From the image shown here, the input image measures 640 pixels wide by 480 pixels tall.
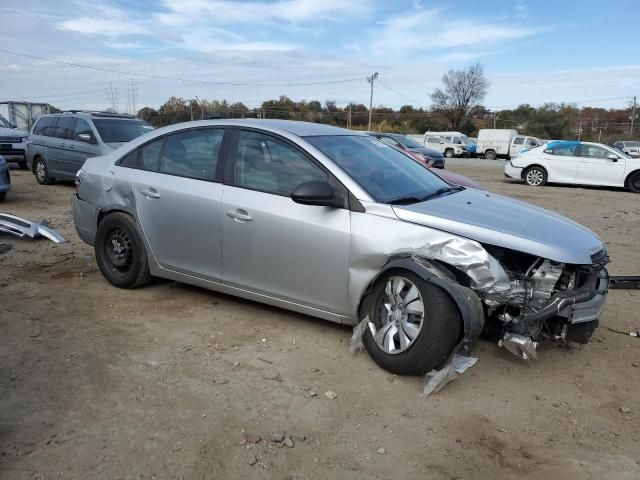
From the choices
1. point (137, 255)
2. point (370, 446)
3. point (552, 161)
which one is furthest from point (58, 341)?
point (552, 161)

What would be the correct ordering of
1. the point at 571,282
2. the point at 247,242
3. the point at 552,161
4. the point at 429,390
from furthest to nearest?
the point at 552,161 < the point at 247,242 < the point at 571,282 < the point at 429,390

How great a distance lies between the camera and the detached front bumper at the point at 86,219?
5.25 metres

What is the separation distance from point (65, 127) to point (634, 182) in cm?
1547

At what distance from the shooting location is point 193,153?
4.65 m

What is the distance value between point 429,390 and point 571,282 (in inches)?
47.2

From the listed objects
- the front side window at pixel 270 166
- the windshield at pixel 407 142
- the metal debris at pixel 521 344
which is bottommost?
the metal debris at pixel 521 344

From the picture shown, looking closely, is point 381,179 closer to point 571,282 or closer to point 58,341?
point 571,282

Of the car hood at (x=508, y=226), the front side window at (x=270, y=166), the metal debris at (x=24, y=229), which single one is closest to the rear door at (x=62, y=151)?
the metal debris at (x=24, y=229)

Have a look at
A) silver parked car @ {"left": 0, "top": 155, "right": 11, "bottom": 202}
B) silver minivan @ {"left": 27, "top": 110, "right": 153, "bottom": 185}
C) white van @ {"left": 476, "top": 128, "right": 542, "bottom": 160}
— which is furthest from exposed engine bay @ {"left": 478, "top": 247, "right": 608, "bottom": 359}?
white van @ {"left": 476, "top": 128, "right": 542, "bottom": 160}

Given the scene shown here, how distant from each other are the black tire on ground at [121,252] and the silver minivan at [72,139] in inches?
267

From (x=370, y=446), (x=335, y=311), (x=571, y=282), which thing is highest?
(x=571, y=282)

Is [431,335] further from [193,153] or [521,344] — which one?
[193,153]

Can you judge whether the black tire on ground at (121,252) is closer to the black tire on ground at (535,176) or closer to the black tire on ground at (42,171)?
the black tire on ground at (42,171)

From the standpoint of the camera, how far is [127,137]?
39.3 feet
